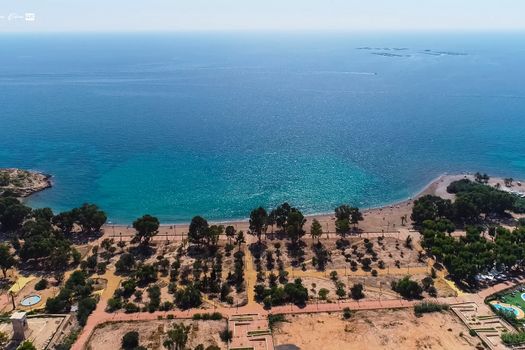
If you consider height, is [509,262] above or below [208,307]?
above

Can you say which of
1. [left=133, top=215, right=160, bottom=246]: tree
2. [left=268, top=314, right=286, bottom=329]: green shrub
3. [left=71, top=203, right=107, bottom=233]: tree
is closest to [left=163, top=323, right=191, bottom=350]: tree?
[left=268, top=314, right=286, bottom=329]: green shrub

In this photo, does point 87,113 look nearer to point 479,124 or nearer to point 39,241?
point 39,241

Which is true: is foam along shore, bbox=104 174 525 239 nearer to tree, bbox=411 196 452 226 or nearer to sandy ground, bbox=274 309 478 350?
tree, bbox=411 196 452 226

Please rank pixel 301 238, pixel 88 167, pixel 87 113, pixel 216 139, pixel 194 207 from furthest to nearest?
pixel 87 113 < pixel 216 139 < pixel 88 167 < pixel 194 207 < pixel 301 238

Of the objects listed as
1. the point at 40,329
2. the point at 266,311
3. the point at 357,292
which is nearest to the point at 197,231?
the point at 266,311

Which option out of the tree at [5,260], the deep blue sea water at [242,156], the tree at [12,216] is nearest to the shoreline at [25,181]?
the deep blue sea water at [242,156]

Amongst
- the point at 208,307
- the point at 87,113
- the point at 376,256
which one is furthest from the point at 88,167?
the point at 376,256

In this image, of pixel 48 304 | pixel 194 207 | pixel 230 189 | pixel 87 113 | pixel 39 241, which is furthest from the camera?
pixel 87 113
